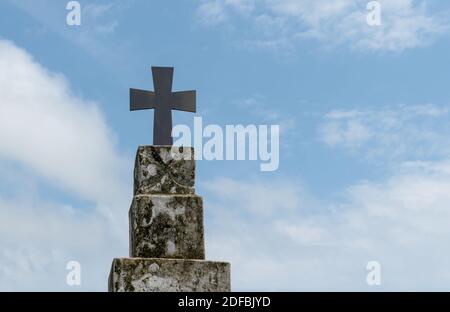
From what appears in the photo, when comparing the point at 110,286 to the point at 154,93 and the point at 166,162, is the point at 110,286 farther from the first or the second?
the point at 154,93

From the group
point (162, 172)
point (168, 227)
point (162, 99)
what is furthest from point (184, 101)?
point (168, 227)

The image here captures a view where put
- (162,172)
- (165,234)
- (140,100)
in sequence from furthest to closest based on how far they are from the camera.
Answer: (140,100), (162,172), (165,234)

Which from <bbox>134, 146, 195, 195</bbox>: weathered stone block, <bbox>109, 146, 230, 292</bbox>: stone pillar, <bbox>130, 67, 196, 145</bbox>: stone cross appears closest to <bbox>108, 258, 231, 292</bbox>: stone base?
<bbox>109, 146, 230, 292</bbox>: stone pillar

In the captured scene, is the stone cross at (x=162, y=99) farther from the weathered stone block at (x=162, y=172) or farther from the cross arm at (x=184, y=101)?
the weathered stone block at (x=162, y=172)

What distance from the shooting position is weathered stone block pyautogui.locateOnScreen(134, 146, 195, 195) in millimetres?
12289

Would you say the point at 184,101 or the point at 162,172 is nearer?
the point at 162,172

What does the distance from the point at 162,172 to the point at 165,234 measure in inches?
35.7

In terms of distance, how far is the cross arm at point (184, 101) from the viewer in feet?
42.4

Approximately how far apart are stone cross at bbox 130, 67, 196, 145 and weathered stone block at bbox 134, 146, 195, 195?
0.47 meters

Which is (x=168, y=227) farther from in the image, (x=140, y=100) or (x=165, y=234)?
(x=140, y=100)

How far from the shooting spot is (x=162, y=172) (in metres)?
12.3

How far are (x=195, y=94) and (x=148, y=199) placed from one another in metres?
1.90

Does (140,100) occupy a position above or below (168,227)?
above
